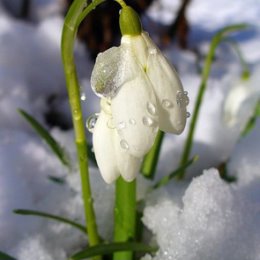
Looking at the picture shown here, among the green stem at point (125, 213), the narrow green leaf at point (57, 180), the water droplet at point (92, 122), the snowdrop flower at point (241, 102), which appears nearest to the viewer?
the water droplet at point (92, 122)

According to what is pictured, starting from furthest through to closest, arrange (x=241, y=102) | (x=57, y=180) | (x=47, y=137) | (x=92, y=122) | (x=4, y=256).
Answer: (x=241, y=102) → (x=57, y=180) → (x=47, y=137) → (x=4, y=256) → (x=92, y=122)

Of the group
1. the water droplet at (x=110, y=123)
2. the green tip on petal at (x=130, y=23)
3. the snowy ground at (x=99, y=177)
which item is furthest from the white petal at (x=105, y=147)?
the snowy ground at (x=99, y=177)

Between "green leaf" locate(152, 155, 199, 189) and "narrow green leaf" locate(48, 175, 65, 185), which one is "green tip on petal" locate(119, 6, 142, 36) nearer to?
"green leaf" locate(152, 155, 199, 189)

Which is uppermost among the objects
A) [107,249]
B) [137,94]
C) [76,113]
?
[137,94]

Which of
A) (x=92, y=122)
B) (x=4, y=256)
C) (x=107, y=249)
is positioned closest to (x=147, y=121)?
(x=92, y=122)

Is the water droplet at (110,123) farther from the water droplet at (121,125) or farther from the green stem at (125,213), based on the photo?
the green stem at (125,213)

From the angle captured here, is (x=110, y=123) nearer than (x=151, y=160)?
Yes

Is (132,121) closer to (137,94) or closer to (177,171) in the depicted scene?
(137,94)

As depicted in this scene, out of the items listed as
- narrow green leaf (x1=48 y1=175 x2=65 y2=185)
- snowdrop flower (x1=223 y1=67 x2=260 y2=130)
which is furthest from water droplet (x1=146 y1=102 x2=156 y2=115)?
snowdrop flower (x1=223 y1=67 x2=260 y2=130)
